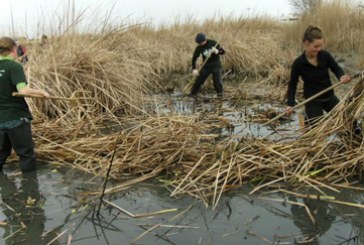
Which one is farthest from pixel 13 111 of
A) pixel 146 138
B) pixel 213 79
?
pixel 213 79

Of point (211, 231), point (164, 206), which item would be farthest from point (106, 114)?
point (211, 231)

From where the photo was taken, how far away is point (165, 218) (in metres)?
3.21

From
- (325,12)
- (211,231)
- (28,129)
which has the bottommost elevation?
(211,231)

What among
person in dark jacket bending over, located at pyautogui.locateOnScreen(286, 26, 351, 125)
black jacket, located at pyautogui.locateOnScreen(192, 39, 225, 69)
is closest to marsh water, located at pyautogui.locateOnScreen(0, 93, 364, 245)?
person in dark jacket bending over, located at pyautogui.locateOnScreen(286, 26, 351, 125)

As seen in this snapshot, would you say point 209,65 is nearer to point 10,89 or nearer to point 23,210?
point 10,89

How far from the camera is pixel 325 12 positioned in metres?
13.2

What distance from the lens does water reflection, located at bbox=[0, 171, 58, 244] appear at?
3.04 metres

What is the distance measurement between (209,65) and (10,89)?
19.3 feet

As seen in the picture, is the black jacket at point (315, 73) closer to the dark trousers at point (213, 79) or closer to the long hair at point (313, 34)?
the long hair at point (313, 34)

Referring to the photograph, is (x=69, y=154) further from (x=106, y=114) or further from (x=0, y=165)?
(x=106, y=114)

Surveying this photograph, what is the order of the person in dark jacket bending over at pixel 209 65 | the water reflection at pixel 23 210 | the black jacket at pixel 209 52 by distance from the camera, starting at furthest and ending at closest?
the black jacket at pixel 209 52 < the person in dark jacket bending over at pixel 209 65 < the water reflection at pixel 23 210

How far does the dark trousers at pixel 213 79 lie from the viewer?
31.2 feet

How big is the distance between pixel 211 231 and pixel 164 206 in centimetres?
58

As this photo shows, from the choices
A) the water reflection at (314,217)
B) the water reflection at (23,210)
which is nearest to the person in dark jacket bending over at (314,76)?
the water reflection at (314,217)
